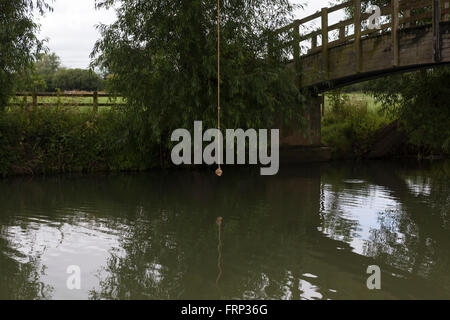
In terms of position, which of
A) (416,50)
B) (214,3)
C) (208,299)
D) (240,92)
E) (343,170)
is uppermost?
(214,3)

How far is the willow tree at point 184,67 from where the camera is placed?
15203 millimetres

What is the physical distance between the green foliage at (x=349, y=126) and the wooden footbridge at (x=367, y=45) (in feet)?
11.0

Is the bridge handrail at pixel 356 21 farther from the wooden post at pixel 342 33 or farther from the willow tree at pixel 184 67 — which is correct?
the willow tree at pixel 184 67

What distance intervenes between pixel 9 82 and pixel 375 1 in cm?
1208

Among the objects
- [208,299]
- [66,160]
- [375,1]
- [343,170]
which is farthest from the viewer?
[375,1]

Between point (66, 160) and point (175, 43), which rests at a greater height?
point (175, 43)

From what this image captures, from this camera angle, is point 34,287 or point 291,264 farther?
point 291,264

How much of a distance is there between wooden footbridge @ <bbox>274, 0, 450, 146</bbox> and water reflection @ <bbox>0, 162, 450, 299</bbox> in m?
3.30

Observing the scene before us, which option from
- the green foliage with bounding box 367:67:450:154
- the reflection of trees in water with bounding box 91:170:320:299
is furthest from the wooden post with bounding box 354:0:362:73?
the reflection of trees in water with bounding box 91:170:320:299

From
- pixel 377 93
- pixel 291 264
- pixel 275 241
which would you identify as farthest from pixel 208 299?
pixel 377 93

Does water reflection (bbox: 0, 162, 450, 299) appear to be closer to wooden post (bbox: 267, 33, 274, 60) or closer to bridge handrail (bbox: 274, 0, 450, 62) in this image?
bridge handrail (bbox: 274, 0, 450, 62)

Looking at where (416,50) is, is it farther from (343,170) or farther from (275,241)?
(275,241)

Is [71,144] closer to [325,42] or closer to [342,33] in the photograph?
[325,42]

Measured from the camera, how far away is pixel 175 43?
50.0 feet
